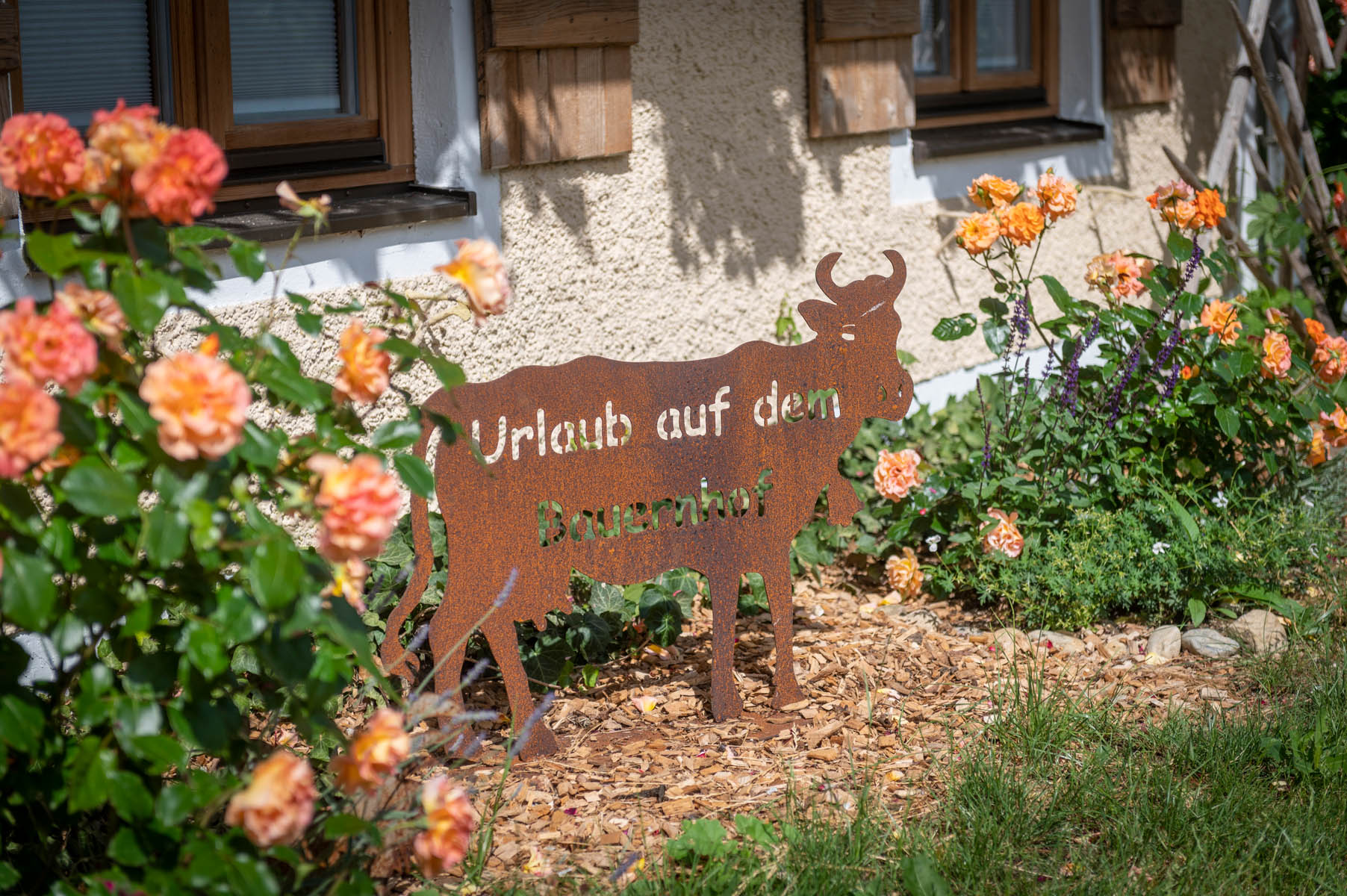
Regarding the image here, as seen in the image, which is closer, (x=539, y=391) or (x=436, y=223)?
(x=539, y=391)

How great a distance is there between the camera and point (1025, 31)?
5.59 meters

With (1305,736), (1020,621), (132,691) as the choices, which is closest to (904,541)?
(1020,621)

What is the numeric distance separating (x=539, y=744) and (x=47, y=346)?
148 centimetres

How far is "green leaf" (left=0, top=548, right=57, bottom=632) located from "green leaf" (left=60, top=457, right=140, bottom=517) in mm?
85

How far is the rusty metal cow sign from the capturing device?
8.34 ft

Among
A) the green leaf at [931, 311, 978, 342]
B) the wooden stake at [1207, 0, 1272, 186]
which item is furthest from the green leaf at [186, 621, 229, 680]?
the wooden stake at [1207, 0, 1272, 186]

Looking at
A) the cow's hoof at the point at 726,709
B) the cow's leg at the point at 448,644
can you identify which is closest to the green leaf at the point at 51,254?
the cow's leg at the point at 448,644

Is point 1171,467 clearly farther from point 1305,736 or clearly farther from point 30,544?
point 30,544

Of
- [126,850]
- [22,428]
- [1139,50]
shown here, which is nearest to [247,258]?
[22,428]

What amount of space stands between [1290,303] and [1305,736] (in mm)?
2398

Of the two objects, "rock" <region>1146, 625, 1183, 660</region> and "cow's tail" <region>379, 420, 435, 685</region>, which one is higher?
"cow's tail" <region>379, 420, 435, 685</region>

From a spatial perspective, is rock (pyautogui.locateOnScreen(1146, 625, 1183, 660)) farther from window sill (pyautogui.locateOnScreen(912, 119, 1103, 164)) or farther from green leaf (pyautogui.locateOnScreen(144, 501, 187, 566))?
green leaf (pyautogui.locateOnScreen(144, 501, 187, 566))

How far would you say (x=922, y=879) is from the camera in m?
2.09

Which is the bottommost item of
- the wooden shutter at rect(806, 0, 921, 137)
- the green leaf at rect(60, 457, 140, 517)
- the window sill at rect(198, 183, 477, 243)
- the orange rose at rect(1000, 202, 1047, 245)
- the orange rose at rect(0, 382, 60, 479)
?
the green leaf at rect(60, 457, 140, 517)
